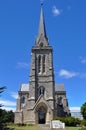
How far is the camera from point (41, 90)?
65.7 m

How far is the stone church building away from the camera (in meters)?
63.0

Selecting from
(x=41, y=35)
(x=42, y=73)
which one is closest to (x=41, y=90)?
(x=42, y=73)

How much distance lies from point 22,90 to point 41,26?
20514 millimetres

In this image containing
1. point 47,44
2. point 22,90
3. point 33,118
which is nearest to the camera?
point 33,118

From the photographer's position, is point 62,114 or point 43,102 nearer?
point 43,102

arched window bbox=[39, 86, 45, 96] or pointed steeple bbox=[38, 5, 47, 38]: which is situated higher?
pointed steeple bbox=[38, 5, 47, 38]

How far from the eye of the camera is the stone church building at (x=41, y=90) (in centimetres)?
6297

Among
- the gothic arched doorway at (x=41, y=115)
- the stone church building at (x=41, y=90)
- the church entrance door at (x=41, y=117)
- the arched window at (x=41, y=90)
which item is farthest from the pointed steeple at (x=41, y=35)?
Result: the church entrance door at (x=41, y=117)

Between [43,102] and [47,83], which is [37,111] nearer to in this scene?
[43,102]

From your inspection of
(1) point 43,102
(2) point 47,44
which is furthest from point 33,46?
(1) point 43,102

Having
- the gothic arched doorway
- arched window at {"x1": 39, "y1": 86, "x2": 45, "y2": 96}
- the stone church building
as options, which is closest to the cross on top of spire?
the stone church building

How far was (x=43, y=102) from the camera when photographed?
6322 cm

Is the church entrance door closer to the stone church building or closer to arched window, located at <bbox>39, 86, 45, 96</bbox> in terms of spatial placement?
the stone church building

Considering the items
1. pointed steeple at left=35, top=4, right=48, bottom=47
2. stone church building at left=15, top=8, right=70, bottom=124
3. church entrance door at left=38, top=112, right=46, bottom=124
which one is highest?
pointed steeple at left=35, top=4, right=48, bottom=47
